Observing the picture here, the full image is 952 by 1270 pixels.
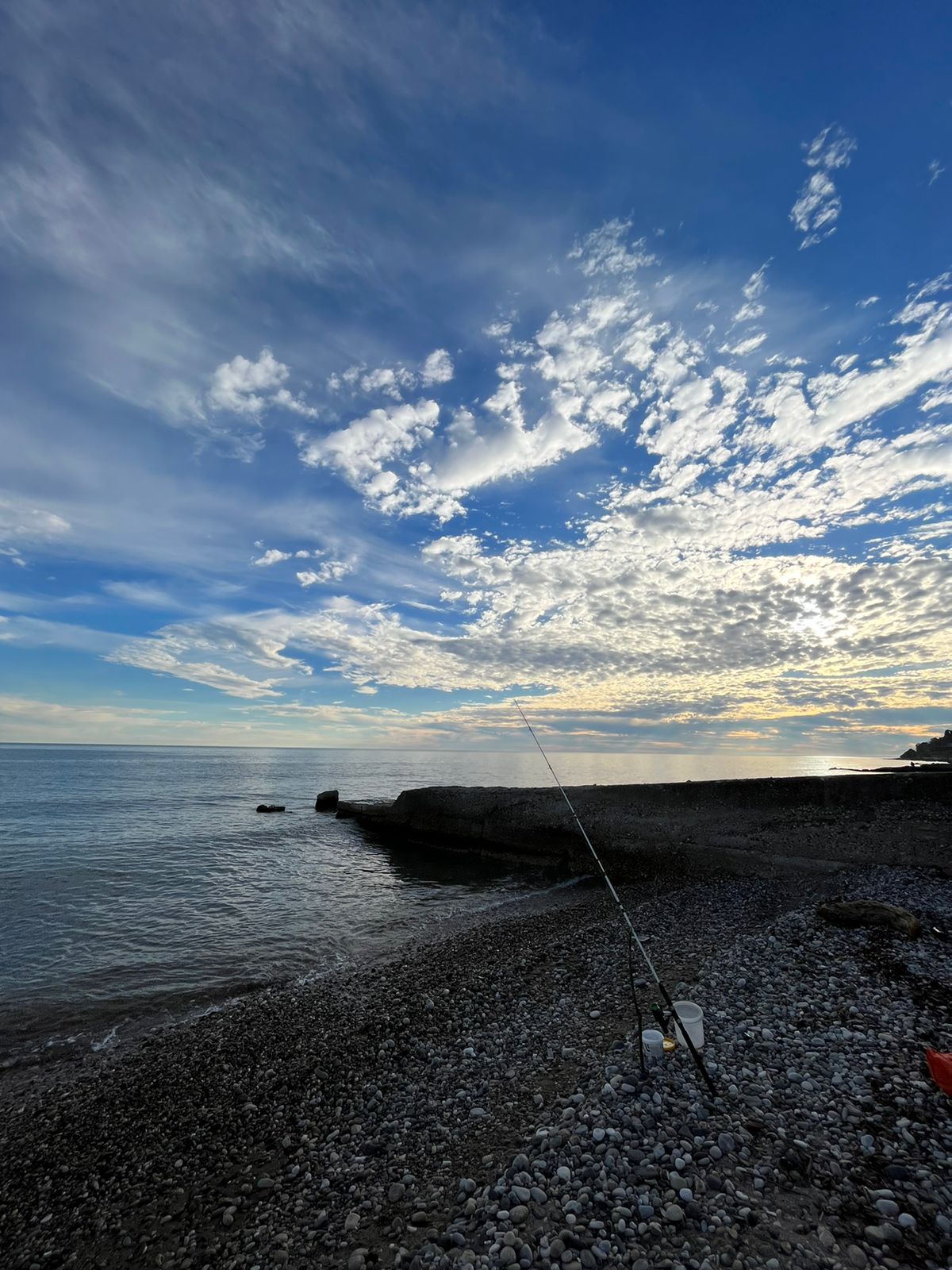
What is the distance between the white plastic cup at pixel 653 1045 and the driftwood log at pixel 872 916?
6.06 m

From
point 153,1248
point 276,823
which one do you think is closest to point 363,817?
point 276,823

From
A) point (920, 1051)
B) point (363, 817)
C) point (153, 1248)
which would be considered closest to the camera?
point (153, 1248)

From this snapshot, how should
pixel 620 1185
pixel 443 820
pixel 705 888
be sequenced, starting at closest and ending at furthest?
pixel 620 1185 < pixel 705 888 < pixel 443 820

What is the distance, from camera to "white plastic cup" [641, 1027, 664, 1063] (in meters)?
5.43

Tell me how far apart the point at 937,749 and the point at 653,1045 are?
334 ft

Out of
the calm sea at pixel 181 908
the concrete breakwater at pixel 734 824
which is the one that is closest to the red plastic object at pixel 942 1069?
the calm sea at pixel 181 908

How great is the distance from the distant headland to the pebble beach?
282ft

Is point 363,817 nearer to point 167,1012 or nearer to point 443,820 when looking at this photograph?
point 443,820

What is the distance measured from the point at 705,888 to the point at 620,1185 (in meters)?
12.1

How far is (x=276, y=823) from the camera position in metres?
31.9

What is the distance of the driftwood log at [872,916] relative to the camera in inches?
349

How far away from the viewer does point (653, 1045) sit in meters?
5.45

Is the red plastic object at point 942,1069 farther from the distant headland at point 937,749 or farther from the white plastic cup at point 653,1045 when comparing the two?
the distant headland at point 937,749

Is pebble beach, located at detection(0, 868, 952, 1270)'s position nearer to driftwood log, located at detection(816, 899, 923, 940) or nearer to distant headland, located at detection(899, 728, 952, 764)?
driftwood log, located at detection(816, 899, 923, 940)
